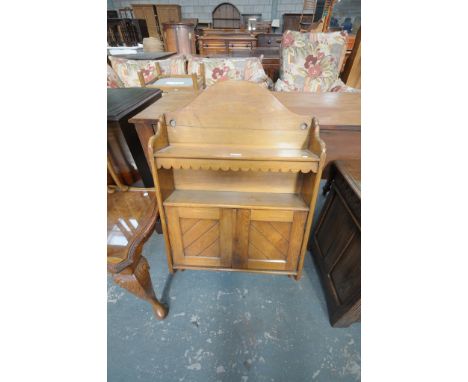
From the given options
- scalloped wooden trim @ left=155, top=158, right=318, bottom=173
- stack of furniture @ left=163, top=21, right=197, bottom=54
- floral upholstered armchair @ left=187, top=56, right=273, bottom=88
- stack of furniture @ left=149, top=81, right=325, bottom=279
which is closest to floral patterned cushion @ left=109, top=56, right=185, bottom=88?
floral upholstered armchair @ left=187, top=56, right=273, bottom=88

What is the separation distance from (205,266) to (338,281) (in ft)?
2.23

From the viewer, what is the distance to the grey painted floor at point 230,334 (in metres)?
0.87

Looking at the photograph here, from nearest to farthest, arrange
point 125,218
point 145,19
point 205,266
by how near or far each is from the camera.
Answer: point 125,218 < point 205,266 < point 145,19

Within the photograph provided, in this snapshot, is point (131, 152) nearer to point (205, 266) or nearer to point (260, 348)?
point (205, 266)

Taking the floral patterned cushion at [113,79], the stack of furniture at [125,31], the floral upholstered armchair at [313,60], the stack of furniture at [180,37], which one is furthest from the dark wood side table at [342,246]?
the stack of furniture at [125,31]

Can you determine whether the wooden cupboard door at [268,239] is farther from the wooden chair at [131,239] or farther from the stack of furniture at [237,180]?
the wooden chair at [131,239]

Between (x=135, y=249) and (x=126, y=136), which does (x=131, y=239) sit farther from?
(x=126, y=136)

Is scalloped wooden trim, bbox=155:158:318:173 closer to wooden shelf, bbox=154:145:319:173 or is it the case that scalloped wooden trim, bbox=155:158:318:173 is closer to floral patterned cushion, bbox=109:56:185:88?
wooden shelf, bbox=154:145:319:173

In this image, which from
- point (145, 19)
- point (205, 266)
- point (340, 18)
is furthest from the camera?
point (145, 19)

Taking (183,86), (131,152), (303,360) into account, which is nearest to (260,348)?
Answer: (303,360)

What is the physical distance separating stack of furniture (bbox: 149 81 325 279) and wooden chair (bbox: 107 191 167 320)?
0.10 m

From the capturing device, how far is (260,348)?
0.93 metres

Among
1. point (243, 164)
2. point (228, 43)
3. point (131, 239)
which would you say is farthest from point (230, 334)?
point (228, 43)

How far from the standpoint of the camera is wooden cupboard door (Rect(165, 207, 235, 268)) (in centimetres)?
92
